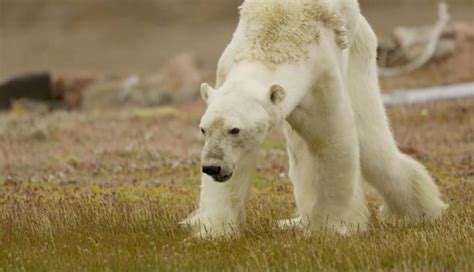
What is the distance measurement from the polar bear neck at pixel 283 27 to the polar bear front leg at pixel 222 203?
0.87 metres

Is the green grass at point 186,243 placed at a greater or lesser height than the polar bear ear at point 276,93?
lesser

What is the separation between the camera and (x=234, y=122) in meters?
8.36

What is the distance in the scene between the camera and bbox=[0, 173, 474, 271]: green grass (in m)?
8.66

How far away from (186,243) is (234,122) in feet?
4.71

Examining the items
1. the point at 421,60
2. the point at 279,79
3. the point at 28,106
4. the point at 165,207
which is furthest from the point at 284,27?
the point at 28,106

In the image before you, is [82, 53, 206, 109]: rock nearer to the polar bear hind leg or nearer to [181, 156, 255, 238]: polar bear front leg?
the polar bear hind leg

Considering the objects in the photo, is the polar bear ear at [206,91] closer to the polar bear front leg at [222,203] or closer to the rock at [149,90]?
the polar bear front leg at [222,203]

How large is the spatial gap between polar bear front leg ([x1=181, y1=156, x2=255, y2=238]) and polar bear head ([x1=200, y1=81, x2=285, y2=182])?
34.0 inches

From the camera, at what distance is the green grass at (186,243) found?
8.66 meters

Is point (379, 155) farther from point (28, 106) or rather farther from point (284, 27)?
point (28, 106)

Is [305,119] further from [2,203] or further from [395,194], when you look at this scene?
[2,203]

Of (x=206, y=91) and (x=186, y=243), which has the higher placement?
(x=206, y=91)

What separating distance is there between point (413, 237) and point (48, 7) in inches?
2248

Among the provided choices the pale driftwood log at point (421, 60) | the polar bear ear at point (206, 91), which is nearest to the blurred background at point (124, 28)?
the pale driftwood log at point (421, 60)
